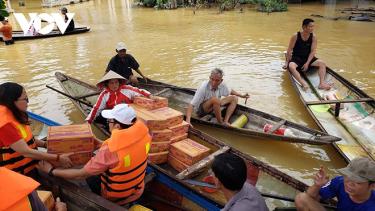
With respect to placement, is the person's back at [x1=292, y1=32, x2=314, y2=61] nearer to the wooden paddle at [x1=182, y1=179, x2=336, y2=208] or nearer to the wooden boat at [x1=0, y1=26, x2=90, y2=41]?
the wooden paddle at [x1=182, y1=179, x2=336, y2=208]

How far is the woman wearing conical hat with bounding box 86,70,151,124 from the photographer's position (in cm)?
539

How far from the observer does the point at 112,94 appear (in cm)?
550

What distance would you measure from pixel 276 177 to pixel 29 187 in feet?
9.14

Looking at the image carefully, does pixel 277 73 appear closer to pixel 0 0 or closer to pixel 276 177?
pixel 276 177

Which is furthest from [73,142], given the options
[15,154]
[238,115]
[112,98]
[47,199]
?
[238,115]

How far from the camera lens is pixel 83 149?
4.02 meters

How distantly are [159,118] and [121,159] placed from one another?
5.59 ft

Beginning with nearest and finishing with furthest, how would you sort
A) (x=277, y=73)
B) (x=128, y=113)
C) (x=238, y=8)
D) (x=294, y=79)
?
(x=128, y=113) → (x=294, y=79) → (x=277, y=73) → (x=238, y=8)

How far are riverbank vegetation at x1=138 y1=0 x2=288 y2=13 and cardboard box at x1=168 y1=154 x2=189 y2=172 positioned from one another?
62.1 ft

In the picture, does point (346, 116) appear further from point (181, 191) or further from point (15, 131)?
point (15, 131)

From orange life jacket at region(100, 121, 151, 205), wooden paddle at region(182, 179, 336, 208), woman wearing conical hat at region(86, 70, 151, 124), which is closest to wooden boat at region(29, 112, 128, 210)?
orange life jacket at region(100, 121, 151, 205)

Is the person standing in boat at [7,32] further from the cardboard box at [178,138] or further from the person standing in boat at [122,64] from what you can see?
the cardboard box at [178,138]

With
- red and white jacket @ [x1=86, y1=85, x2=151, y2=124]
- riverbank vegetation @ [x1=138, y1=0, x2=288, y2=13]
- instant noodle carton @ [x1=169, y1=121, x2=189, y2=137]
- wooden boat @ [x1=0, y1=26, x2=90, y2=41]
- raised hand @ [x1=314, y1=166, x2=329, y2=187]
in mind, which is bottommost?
instant noodle carton @ [x1=169, y1=121, x2=189, y2=137]

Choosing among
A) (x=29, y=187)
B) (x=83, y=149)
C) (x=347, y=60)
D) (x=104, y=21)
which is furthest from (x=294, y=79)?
(x=104, y=21)
